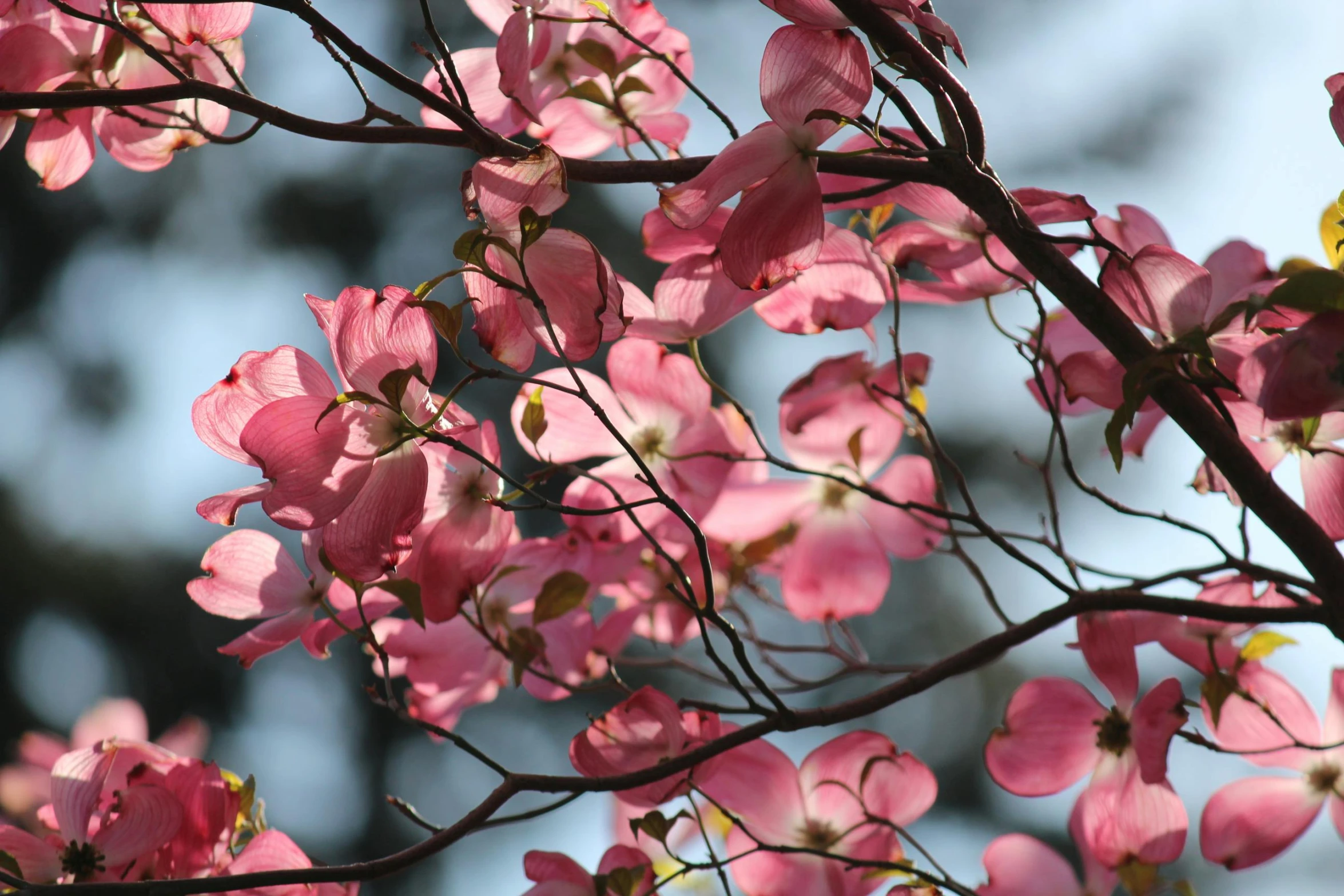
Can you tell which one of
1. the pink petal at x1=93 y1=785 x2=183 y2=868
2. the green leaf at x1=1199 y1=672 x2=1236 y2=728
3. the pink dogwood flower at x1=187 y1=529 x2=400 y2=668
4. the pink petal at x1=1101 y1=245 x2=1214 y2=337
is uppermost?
the pink petal at x1=1101 y1=245 x2=1214 y2=337

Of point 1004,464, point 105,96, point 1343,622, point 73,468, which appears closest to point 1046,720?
point 1343,622

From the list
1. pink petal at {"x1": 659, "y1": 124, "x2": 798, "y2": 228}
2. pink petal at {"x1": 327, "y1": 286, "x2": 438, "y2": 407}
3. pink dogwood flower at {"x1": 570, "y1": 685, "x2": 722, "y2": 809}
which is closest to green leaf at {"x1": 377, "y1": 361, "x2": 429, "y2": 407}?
pink petal at {"x1": 327, "y1": 286, "x2": 438, "y2": 407}

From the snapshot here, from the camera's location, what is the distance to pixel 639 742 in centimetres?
59

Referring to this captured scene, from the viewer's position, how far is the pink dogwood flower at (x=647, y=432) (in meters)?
0.73

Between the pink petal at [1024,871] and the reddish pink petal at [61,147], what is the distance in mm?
795

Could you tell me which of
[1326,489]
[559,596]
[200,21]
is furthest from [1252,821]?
[200,21]

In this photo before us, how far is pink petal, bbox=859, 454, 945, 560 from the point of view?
88 cm

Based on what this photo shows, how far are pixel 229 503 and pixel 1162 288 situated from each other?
463 mm

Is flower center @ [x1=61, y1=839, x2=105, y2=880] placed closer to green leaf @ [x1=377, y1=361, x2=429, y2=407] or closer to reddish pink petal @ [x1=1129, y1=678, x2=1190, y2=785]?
green leaf @ [x1=377, y1=361, x2=429, y2=407]

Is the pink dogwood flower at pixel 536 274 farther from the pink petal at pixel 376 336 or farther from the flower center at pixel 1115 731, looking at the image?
the flower center at pixel 1115 731

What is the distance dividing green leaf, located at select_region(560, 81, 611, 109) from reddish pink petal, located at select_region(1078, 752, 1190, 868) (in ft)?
1.83

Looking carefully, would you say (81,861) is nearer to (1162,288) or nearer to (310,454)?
(310,454)

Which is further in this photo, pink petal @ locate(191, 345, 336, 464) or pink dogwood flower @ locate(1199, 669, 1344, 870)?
pink dogwood flower @ locate(1199, 669, 1344, 870)

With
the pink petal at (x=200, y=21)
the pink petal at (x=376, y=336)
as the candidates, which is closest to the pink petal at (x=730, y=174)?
the pink petal at (x=376, y=336)
